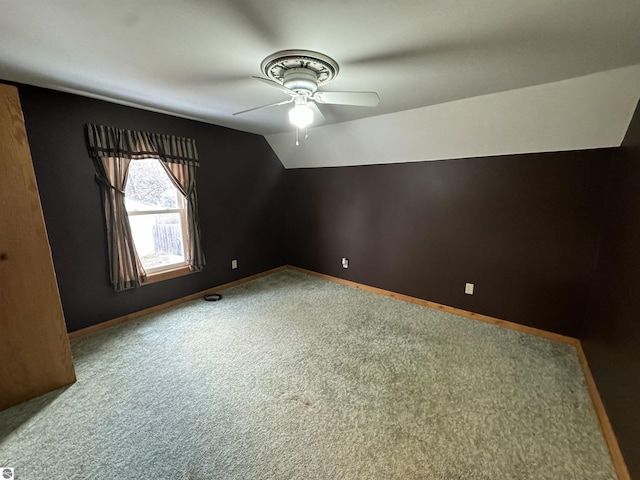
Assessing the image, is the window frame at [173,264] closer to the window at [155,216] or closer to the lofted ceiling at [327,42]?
the window at [155,216]

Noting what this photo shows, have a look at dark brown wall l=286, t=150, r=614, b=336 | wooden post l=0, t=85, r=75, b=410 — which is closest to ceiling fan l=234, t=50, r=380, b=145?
wooden post l=0, t=85, r=75, b=410

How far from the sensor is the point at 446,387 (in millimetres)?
2072

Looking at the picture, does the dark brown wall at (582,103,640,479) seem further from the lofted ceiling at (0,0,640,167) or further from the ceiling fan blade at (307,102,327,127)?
the ceiling fan blade at (307,102,327,127)

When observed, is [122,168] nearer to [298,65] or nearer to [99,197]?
[99,197]

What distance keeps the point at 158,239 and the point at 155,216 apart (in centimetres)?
28

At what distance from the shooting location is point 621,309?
1.79 meters

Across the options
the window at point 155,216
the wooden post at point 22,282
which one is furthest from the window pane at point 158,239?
the wooden post at point 22,282

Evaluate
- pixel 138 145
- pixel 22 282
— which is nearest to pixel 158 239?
pixel 138 145

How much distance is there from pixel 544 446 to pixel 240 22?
9.32 ft

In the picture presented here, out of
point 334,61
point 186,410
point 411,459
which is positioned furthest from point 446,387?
point 334,61

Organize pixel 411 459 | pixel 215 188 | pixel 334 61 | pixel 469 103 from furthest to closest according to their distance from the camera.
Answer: pixel 215 188
pixel 469 103
pixel 334 61
pixel 411 459

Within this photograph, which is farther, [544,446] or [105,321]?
[105,321]

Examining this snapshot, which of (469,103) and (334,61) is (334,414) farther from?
(469,103)

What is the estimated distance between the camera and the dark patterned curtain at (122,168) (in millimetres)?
2719
